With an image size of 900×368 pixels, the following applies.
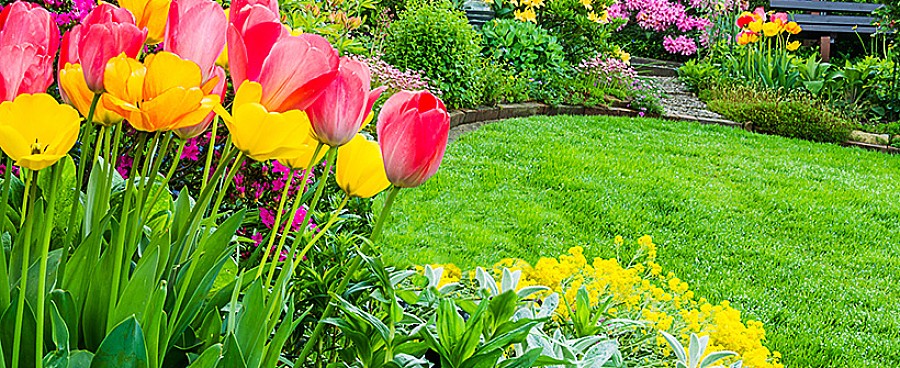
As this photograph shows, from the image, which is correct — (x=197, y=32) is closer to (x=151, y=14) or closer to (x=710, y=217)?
(x=151, y=14)

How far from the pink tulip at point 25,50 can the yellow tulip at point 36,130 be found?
0.13ft

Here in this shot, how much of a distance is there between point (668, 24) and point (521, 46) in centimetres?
398

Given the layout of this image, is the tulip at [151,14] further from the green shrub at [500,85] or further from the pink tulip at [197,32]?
the green shrub at [500,85]

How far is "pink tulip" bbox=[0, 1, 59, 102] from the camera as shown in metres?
0.64

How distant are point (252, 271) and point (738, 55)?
8675mm

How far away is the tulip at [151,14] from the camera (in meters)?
0.78

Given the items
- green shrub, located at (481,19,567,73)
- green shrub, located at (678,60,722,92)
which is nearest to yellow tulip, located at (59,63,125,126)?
green shrub, located at (481,19,567,73)

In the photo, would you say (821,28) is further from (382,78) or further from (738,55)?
(382,78)

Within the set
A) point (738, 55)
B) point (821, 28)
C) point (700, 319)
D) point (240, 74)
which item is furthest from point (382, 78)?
point (821, 28)

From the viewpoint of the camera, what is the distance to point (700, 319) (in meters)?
2.02

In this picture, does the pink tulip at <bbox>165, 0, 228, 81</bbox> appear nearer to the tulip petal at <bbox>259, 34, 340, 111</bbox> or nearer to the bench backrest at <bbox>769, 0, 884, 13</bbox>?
the tulip petal at <bbox>259, 34, 340, 111</bbox>

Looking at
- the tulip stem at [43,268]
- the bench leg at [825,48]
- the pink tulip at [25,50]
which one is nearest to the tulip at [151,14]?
the pink tulip at [25,50]

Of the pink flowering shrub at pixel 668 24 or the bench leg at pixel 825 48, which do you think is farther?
the pink flowering shrub at pixel 668 24

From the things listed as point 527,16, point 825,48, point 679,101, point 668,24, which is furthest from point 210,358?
point 668,24
